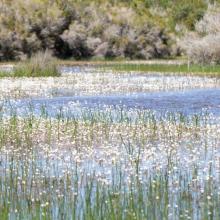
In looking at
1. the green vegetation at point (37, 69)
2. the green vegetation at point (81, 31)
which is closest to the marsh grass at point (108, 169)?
the green vegetation at point (37, 69)

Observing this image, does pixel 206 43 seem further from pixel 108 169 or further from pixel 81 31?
pixel 108 169

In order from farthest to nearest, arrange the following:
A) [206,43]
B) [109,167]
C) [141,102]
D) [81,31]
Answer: [81,31] → [206,43] → [141,102] → [109,167]

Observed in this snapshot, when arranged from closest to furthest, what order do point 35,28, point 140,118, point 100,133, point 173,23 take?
point 100,133 → point 140,118 → point 35,28 → point 173,23

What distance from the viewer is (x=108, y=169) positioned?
12.6 meters

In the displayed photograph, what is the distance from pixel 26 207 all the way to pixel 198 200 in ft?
7.62

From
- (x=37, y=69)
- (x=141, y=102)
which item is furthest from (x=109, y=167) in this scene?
(x=37, y=69)

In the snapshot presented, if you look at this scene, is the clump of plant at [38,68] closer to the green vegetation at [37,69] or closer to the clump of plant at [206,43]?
the green vegetation at [37,69]

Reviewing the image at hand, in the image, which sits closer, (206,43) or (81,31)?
(206,43)

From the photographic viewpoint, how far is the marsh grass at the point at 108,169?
977 cm

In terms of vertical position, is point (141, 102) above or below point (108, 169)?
below

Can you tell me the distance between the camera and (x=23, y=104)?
2469cm

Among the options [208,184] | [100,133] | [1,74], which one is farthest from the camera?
[1,74]

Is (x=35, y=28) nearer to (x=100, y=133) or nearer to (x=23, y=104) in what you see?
(x=23, y=104)

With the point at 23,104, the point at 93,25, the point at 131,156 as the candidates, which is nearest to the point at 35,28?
the point at 93,25
